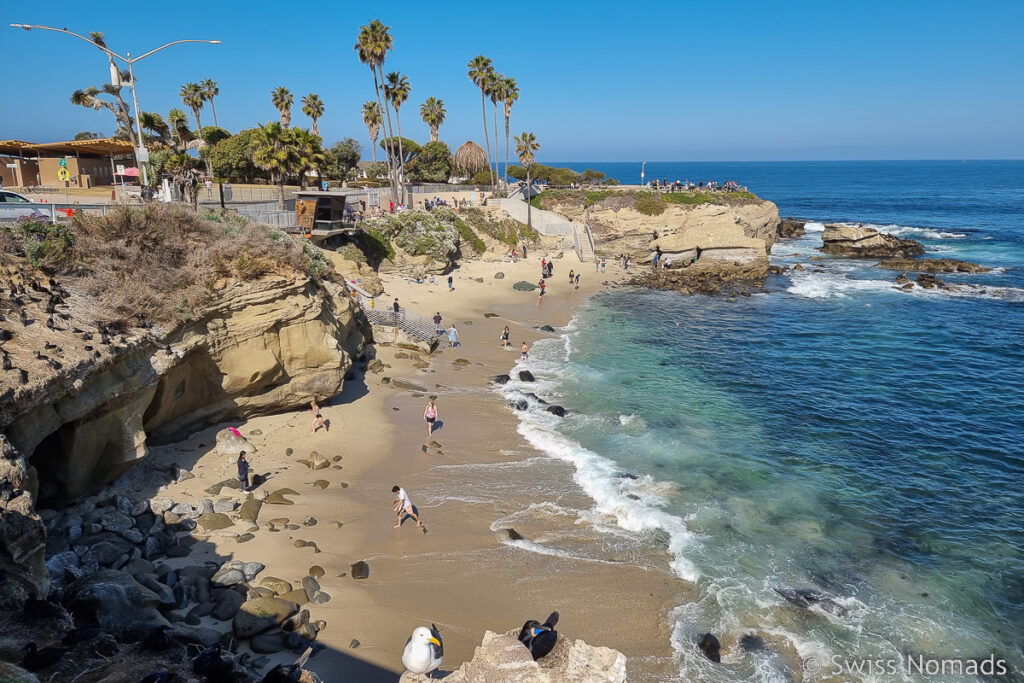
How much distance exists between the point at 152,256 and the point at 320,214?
19205 millimetres

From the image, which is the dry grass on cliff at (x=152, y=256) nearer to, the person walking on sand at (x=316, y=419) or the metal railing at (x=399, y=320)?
the person walking on sand at (x=316, y=419)

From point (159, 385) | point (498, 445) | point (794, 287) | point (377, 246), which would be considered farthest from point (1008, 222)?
point (159, 385)

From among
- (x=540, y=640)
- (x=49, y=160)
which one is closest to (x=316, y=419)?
(x=540, y=640)

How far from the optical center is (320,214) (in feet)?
113

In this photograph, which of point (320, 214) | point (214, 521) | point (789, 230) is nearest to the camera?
point (214, 521)

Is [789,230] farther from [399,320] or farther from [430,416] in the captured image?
[430,416]

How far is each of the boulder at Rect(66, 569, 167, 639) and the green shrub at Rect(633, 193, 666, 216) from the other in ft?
176

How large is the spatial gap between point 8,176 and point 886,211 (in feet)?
358

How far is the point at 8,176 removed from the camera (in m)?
36.2

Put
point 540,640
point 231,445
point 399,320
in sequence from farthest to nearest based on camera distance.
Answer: point 399,320
point 231,445
point 540,640

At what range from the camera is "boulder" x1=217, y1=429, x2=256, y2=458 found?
15.8m

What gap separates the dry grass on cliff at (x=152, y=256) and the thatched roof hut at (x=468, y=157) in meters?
56.3

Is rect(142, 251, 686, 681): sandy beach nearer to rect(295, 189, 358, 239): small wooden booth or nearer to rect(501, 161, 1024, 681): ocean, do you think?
rect(501, 161, 1024, 681): ocean

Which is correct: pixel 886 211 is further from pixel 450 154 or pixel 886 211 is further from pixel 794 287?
pixel 450 154
